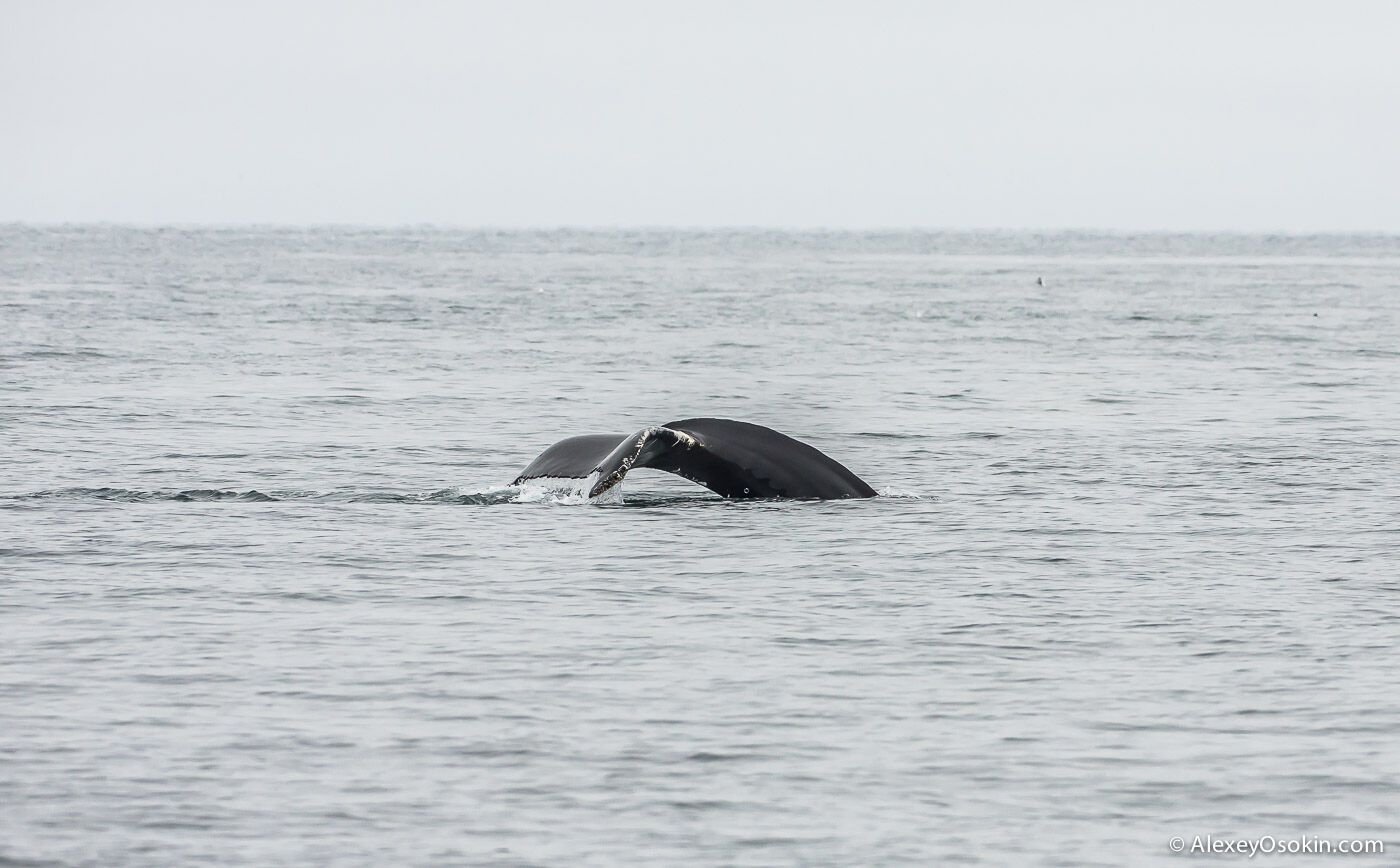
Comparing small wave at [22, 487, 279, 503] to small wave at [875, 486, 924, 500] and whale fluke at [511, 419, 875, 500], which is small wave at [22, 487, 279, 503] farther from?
small wave at [875, 486, 924, 500]

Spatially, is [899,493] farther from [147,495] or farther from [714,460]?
[147,495]

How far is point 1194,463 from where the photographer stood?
19.3 metres

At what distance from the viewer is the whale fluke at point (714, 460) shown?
526 inches

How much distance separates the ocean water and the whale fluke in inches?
10.6

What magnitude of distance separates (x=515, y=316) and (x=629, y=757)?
42730 mm

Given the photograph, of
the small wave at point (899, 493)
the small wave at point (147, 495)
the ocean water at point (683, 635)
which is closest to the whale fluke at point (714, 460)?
the ocean water at point (683, 635)

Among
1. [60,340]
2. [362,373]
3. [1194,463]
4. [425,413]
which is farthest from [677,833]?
[60,340]

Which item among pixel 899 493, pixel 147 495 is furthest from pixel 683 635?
pixel 147 495

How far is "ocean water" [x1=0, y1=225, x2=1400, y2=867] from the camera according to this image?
24.1 ft

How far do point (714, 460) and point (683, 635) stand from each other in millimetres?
4326

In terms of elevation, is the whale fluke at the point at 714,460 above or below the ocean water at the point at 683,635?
above

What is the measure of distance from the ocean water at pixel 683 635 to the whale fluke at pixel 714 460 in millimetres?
269

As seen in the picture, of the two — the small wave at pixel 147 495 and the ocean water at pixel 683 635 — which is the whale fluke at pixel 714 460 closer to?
the ocean water at pixel 683 635

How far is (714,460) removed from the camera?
14852mm
